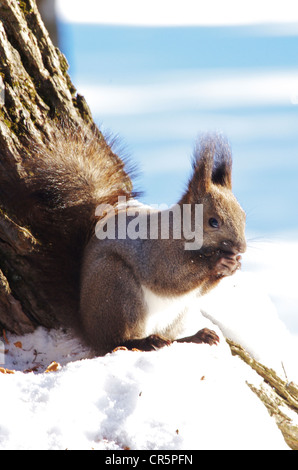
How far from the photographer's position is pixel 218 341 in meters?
2.73

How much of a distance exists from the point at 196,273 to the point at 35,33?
5.00ft

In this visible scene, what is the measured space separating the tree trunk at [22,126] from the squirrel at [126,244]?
76 millimetres

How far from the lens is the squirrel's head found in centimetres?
271

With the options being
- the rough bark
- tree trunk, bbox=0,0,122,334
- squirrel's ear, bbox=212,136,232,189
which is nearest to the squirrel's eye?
squirrel's ear, bbox=212,136,232,189

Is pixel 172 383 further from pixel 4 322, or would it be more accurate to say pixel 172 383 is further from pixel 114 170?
pixel 114 170

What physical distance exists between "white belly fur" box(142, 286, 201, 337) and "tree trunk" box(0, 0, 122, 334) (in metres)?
0.47

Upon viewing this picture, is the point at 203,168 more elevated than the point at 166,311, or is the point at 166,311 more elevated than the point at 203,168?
the point at 203,168

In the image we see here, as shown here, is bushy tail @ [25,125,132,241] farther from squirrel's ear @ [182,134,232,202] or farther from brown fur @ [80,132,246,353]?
squirrel's ear @ [182,134,232,202]

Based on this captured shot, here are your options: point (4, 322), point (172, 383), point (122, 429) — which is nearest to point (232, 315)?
point (4, 322)

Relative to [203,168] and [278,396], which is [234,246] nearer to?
[203,168]

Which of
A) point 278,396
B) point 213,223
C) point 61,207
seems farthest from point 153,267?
point 278,396

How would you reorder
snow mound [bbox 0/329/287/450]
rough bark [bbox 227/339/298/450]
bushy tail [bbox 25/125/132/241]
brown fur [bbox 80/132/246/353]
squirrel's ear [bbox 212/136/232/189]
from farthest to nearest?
1. squirrel's ear [bbox 212/136/232/189]
2. bushy tail [bbox 25/125/132/241]
3. brown fur [bbox 80/132/246/353]
4. rough bark [bbox 227/339/298/450]
5. snow mound [bbox 0/329/287/450]

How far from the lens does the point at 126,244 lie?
2775mm

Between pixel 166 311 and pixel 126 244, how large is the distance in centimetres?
36
